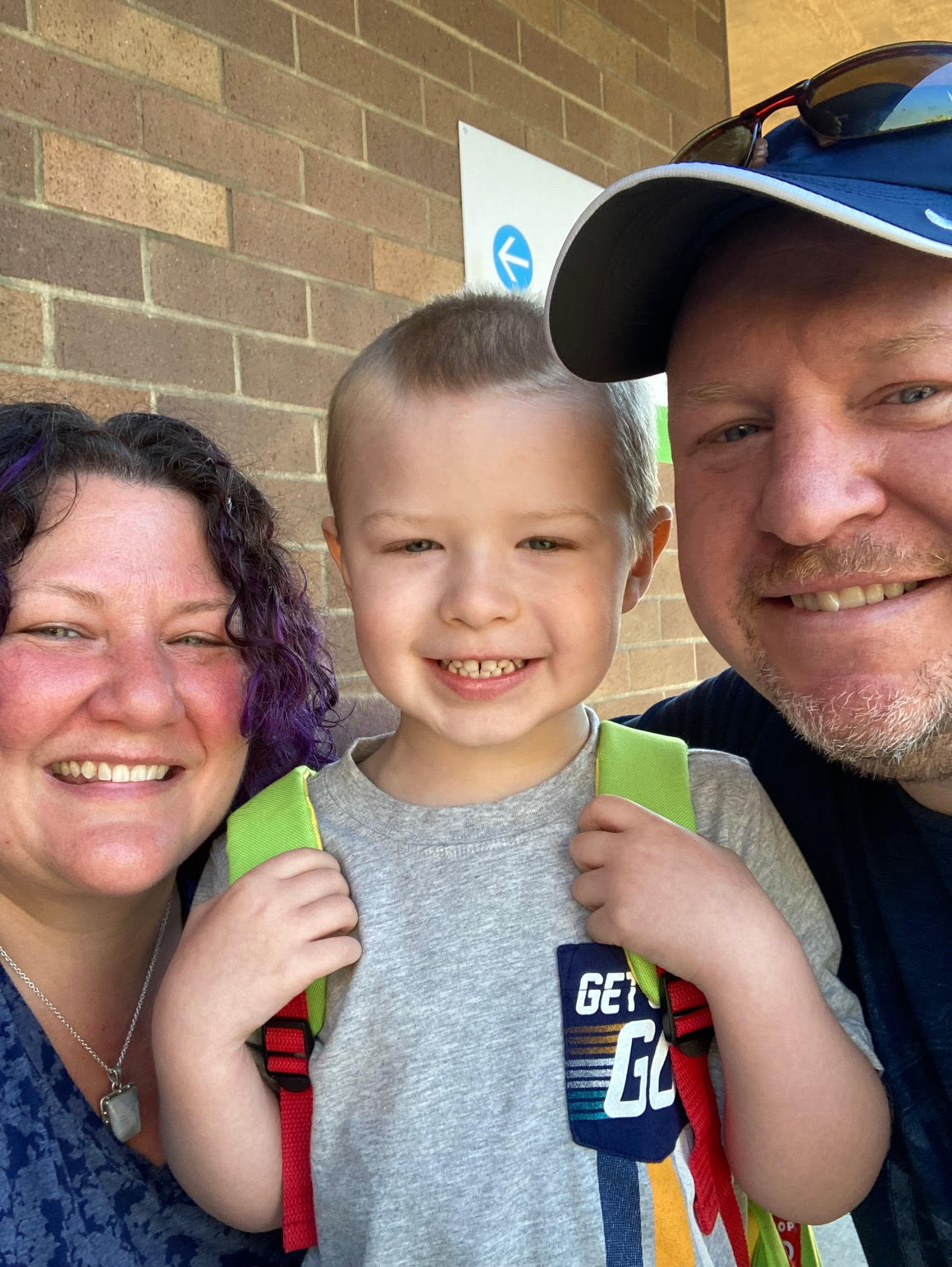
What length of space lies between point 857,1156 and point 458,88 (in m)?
3.49

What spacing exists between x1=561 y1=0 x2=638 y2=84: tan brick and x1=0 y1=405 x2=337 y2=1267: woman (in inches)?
128

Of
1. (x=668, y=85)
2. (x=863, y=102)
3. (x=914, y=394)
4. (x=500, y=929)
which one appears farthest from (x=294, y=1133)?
(x=668, y=85)

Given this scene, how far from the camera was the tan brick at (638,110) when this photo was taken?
4.54m

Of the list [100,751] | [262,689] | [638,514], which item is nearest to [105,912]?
[100,751]

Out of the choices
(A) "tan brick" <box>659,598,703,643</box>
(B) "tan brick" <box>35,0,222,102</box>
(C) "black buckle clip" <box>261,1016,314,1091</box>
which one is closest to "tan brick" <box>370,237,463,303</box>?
(B) "tan brick" <box>35,0,222,102</box>

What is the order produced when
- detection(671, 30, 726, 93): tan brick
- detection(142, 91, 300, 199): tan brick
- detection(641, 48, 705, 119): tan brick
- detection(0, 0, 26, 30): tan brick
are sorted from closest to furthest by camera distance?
1. detection(0, 0, 26, 30): tan brick
2. detection(142, 91, 300, 199): tan brick
3. detection(641, 48, 705, 119): tan brick
4. detection(671, 30, 726, 93): tan brick

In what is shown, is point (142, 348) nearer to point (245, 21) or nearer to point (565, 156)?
point (245, 21)

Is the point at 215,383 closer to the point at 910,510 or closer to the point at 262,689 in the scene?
the point at 262,689

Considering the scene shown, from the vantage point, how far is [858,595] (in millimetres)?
1464

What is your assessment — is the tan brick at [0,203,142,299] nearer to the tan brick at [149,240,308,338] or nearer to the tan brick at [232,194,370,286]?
the tan brick at [149,240,308,338]

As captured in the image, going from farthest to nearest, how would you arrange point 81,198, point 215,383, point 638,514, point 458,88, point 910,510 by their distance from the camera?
point 458,88
point 215,383
point 81,198
point 638,514
point 910,510

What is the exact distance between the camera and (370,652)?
168 cm

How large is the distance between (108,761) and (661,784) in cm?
85

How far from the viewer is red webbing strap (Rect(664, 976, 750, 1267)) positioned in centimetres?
149
